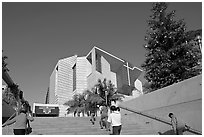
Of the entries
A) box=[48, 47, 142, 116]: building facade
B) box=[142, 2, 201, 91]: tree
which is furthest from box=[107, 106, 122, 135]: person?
box=[48, 47, 142, 116]: building facade

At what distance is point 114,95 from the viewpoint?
32.1 m

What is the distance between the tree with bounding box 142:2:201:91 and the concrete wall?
2.38m

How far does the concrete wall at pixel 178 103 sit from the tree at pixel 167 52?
2382 millimetres

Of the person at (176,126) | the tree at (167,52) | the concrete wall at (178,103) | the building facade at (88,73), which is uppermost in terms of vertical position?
the building facade at (88,73)

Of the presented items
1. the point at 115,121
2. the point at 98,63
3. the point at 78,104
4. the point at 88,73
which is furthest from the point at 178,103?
the point at 88,73

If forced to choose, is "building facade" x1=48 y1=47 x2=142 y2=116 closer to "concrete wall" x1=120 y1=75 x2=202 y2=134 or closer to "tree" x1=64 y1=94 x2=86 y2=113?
"tree" x1=64 y1=94 x2=86 y2=113

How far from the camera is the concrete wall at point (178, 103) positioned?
7.18 m

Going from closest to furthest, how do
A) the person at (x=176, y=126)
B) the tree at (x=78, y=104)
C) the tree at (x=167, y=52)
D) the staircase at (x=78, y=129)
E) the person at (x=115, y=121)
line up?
the person at (x=115, y=121)
the person at (x=176, y=126)
the staircase at (x=78, y=129)
the tree at (x=167, y=52)
the tree at (x=78, y=104)

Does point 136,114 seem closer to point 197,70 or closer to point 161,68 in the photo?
point 161,68

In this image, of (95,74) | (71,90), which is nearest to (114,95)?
(95,74)

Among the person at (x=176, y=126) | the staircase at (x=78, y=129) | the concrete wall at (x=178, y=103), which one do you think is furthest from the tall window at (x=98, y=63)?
the person at (x=176, y=126)

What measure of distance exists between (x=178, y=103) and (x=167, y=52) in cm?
483

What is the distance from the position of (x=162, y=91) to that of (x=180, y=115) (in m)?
1.42

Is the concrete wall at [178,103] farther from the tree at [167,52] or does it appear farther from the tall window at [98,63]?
the tall window at [98,63]
